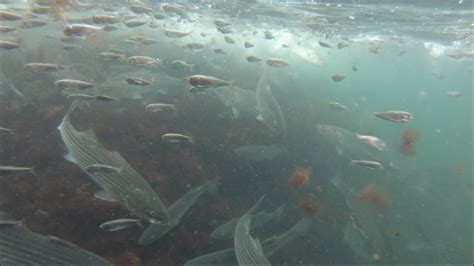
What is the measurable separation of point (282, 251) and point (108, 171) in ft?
18.2

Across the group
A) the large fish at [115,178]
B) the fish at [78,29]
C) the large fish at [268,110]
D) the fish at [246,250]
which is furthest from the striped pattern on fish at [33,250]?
the large fish at [268,110]

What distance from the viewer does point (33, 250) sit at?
346 cm

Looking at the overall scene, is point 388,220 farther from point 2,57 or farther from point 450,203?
point 2,57

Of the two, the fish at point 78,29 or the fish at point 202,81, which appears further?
the fish at point 78,29

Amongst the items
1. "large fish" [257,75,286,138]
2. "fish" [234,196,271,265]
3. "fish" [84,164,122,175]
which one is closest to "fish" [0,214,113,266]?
"fish" [84,164,122,175]

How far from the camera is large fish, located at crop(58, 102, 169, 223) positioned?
4102 millimetres

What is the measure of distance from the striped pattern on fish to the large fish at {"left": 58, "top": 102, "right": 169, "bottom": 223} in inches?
31.9

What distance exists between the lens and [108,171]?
4.24 metres

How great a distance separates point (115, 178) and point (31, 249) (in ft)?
4.10

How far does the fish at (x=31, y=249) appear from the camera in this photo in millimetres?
3391

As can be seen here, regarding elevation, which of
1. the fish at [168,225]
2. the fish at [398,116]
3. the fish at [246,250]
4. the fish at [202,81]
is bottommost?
the fish at [168,225]

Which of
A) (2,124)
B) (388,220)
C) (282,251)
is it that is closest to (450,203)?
(388,220)

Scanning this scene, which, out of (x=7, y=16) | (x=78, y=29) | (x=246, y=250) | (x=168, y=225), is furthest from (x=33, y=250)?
(x=7, y=16)

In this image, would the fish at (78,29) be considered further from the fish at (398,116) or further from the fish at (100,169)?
the fish at (398,116)
